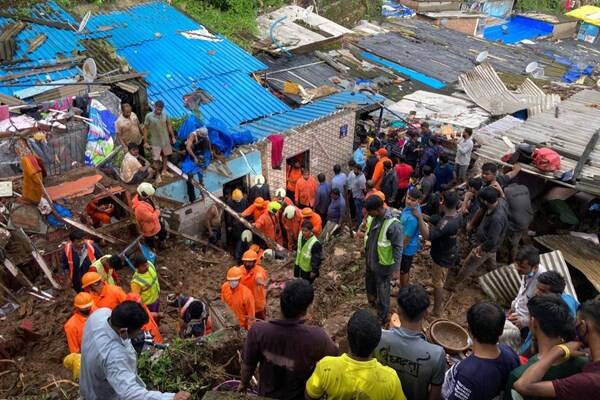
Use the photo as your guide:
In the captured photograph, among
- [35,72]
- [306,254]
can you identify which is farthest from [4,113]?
[306,254]

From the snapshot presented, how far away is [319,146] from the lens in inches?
535

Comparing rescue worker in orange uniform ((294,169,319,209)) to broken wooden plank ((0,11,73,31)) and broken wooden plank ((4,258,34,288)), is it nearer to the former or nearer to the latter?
broken wooden plank ((4,258,34,288))

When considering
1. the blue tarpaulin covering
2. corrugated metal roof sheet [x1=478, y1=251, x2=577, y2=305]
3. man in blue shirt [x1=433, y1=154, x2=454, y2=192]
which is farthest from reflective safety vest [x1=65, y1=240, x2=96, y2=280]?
the blue tarpaulin covering

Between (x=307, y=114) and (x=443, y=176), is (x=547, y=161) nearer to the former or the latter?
(x=443, y=176)

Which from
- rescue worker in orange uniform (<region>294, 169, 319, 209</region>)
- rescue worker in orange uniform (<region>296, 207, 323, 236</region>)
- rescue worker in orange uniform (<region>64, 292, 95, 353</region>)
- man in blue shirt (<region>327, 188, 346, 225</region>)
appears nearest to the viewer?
rescue worker in orange uniform (<region>64, 292, 95, 353</region>)

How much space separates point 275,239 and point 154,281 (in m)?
3.57

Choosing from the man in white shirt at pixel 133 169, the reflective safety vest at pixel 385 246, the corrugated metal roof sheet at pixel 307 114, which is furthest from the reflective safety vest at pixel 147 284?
the corrugated metal roof sheet at pixel 307 114

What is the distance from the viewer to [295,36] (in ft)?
58.3

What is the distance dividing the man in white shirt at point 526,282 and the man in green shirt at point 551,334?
6.21 feet

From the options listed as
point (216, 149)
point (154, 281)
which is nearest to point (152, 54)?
point (216, 149)

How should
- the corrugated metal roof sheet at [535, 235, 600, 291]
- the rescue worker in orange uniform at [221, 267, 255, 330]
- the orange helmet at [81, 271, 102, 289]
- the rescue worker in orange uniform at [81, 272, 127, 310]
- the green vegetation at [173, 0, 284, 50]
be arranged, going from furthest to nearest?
1. the green vegetation at [173, 0, 284, 50]
2. the corrugated metal roof sheet at [535, 235, 600, 291]
3. the rescue worker in orange uniform at [221, 267, 255, 330]
4. the orange helmet at [81, 271, 102, 289]
5. the rescue worker in orange uniform at [81, 272, 127, 310]

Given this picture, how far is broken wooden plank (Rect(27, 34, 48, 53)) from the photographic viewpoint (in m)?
13.0

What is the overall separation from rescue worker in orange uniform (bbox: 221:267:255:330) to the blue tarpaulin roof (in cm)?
816

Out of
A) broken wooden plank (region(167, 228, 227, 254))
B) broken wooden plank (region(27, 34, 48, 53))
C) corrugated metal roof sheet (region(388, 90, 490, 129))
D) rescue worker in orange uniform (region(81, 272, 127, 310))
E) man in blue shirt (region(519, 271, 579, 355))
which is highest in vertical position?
man in blue shirt (region(519, 271, 579, 355))
